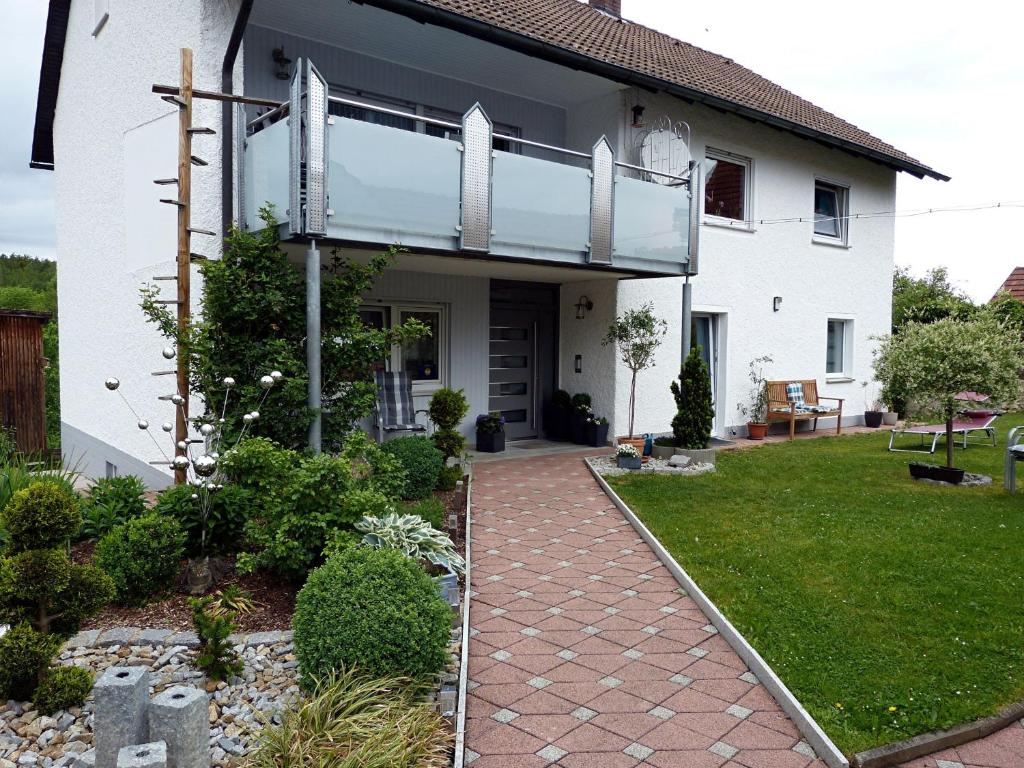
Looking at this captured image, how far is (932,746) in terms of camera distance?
3609mm

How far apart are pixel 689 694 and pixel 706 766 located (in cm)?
68

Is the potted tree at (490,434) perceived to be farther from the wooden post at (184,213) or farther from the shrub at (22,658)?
the shrub at (22,658)

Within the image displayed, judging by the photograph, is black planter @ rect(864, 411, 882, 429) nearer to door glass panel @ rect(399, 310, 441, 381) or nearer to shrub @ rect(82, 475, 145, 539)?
door glass panel @ rect(399, 310, 441, 381)

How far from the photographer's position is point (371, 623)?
3.91 m

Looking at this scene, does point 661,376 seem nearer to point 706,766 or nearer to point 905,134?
point 706,766

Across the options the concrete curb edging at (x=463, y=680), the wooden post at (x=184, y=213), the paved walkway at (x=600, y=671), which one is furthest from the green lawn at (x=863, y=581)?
the wooden post at (x=184, y=213)

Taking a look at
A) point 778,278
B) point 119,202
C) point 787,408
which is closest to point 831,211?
point 778,278

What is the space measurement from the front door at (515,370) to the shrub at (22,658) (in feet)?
29.1

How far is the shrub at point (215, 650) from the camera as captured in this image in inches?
155

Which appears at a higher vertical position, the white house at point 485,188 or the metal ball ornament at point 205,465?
the white house at point 485,188

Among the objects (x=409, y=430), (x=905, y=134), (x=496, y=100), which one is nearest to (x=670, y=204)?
(x=496, y=100)

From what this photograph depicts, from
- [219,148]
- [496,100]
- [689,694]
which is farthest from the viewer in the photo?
[496,100]

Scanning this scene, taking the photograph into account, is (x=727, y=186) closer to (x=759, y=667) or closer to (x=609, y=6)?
(x=609, y=6)

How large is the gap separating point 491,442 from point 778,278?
668 cm
